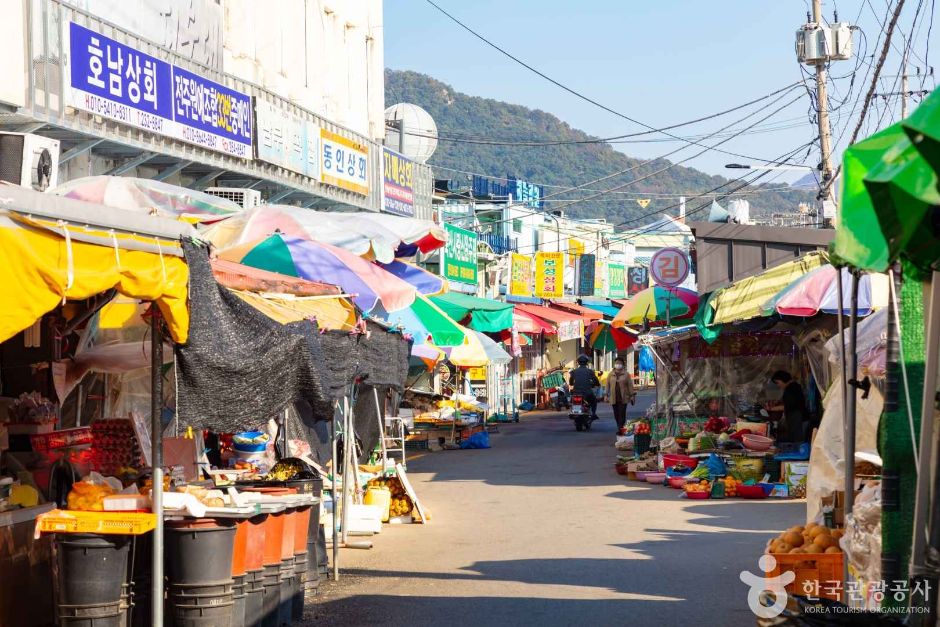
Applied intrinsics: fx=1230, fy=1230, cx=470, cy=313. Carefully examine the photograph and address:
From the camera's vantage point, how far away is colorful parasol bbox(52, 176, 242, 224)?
40.7 feet

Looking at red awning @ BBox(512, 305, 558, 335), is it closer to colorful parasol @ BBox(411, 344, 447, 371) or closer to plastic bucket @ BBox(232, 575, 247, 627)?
colorful parasol @ BBox(411, 344, 447, 371)

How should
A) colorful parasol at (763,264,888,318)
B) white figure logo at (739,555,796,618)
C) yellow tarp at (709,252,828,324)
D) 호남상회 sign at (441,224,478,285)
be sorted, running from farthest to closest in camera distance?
호남상회 sign at (441,224,478,285), yellow tarp at (709,252,828,324), colorful parasol at (763,264,888,318), white figure logo at (739,555,796,618)

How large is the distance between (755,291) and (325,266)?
31.8 feet

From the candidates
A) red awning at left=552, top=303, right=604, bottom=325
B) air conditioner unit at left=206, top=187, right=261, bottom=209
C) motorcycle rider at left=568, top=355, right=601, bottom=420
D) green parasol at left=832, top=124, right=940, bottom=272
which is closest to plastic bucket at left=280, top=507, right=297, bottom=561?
green parasol at left=832, top=124, right=940, bottom=272

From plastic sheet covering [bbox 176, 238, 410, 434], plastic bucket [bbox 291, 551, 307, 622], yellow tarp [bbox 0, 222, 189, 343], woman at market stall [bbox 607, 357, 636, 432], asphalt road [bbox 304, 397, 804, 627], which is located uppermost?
Answer: yellow tarp [bbox 0, 222, 189, 343]

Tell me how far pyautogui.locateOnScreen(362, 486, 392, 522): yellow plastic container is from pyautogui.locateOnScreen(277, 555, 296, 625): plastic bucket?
599 cm

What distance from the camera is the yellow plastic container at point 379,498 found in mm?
16141

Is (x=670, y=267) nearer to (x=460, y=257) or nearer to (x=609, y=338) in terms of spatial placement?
(x=460, y=257)

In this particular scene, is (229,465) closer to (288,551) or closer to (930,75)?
(288,551)

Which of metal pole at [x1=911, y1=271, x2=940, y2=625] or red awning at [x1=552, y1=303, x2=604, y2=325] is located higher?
red awning at [x1=552, y1=303, x2=604, y2=325]

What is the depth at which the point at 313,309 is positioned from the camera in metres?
12.6

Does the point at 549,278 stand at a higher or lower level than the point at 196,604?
higher

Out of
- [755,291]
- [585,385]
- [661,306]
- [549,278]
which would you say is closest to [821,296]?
[755,291]

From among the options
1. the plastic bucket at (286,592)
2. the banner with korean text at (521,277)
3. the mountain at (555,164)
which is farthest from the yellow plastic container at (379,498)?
the mountain at (555,164)
